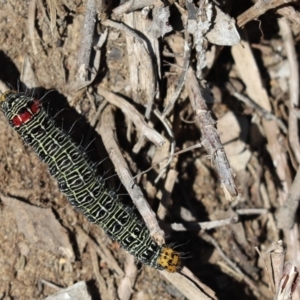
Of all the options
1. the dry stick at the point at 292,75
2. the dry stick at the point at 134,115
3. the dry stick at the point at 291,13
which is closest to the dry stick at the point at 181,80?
the dry stick at the point at 134,115

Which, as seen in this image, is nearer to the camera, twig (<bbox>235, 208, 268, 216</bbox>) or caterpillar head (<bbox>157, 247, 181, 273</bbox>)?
caterpillar head (<bbox>157, 247, 181, 273</bbox>)

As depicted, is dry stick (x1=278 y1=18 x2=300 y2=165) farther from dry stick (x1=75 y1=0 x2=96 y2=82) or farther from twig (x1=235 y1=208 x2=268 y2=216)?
dry stick (x1=75 y1=0 x2=96 y2=82)

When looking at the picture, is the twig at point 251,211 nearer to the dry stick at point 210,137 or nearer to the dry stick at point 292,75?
the dry stick at point 292,75

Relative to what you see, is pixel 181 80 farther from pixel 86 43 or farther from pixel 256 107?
pixel 256 107

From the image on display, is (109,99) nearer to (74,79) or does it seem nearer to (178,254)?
(74,79)

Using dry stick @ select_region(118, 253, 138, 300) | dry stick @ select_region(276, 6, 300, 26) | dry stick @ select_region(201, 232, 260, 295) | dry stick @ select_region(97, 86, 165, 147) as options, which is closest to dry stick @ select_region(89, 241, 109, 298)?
dry stick @ select_region(118, 253, 138, 300)

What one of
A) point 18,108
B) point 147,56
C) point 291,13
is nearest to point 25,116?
point 18,108
